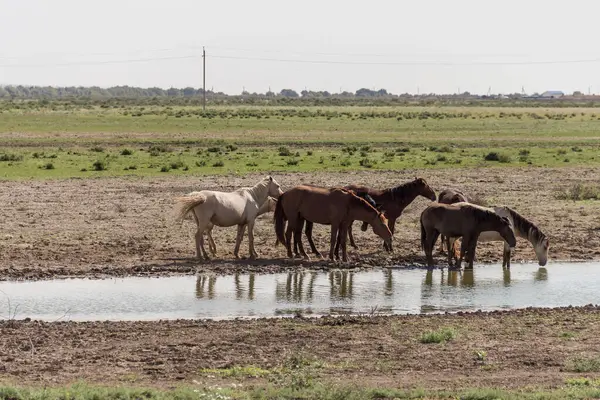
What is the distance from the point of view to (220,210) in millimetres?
19625

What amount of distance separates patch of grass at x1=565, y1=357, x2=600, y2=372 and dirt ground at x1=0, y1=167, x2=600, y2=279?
812cm

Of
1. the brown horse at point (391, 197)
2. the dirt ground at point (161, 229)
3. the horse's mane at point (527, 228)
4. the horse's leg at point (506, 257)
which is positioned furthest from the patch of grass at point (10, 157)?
the horse's leg at point (506, 257)

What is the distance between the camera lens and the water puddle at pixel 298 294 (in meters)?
15.4

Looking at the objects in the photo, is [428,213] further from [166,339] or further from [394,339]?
[166,339]

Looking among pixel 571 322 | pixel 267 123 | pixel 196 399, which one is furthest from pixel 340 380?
pixel 267 123

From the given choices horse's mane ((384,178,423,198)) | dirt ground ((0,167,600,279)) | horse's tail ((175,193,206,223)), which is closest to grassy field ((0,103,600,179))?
dirt ground ((0,167,600,279))

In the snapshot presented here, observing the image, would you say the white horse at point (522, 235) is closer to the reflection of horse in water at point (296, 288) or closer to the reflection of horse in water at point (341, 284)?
the reflection of horse in water at point (341, 284)

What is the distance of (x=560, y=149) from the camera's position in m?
47.2

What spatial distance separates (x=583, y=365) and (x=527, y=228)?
8.75m

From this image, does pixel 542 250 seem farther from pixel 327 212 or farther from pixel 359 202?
pixel 327 212

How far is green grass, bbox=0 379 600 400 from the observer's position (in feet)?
32.4

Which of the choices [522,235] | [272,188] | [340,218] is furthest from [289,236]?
[522,235]

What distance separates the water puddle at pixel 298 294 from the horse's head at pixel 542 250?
23 centimetres

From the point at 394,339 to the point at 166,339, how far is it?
2.90m
